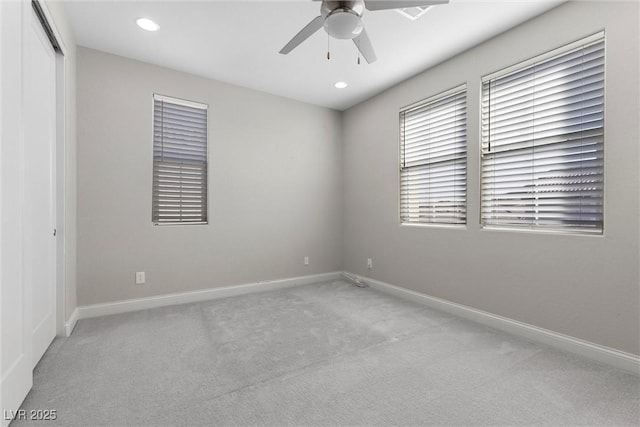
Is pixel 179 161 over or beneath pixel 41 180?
over

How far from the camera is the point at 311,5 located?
7.51ft

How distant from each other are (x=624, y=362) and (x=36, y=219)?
13.9 feet

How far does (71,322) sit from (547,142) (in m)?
4.45

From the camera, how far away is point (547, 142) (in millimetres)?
2420

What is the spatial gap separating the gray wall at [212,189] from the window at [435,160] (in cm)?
133

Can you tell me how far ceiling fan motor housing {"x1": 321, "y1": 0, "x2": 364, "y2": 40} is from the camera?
1716mm

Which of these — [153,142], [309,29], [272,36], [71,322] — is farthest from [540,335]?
[153,142]

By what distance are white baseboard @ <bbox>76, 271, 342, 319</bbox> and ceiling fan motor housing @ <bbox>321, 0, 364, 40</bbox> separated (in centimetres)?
313

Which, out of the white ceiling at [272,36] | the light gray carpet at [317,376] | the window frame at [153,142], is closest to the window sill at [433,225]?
the light gray carpet at [317,376]

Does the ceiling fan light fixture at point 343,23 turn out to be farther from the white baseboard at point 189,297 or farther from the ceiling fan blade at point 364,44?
the white baseboard at point 189,297

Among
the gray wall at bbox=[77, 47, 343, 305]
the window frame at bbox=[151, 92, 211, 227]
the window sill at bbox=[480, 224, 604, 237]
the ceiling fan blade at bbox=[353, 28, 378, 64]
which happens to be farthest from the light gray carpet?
the ceiling fan blade at bbox=[353, 28, 378, 64]

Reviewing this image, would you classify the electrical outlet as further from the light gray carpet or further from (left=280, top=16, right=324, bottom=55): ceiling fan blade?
(left=280, top=16, right=324, bottom=55): ceiling fan blade

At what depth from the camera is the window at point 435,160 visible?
3094 millimetres

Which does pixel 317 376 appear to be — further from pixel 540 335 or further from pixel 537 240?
pixel 537 240
